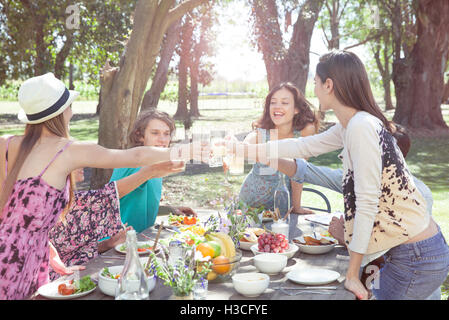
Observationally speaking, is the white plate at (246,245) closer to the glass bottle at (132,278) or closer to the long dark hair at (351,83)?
the long dark hair at (351,83)

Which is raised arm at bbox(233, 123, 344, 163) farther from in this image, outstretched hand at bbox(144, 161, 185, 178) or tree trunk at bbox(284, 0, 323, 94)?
tree trunk at bbox(284, 0, 323, 94)

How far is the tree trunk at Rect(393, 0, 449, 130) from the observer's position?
1633 centimetres

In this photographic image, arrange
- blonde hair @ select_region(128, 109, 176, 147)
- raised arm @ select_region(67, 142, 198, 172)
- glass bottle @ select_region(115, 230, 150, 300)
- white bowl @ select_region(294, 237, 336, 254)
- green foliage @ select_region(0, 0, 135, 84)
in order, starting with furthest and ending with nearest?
1. green foliage @ select_region(0, 0, 135, 84)
2. blonde hair @ select_region(128, 109, 176, 147)
3. white bowl @ select_region(294, 237, 336, 254)
4. raised arm @ select_region(67, 142, 198, 172)
5. glass bottle @ select_region(115, 230, 150, 300)

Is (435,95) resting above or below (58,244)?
above

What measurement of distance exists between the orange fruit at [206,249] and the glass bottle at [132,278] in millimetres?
492

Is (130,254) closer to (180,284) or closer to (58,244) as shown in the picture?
(180,284)

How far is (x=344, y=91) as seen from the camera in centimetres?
242

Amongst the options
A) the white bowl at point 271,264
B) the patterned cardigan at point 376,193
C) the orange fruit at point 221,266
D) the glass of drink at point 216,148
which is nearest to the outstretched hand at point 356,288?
the patterned cardigan at point 376,193

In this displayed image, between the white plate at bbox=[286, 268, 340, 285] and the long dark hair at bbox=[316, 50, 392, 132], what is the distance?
79 centimetres

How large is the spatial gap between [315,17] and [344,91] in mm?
12317

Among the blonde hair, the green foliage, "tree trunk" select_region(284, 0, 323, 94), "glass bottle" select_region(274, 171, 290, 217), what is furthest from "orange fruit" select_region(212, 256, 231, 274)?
"tree trunk" select_region(284, 0, 323, 94)

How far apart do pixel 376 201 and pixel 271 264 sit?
593 millimetres
